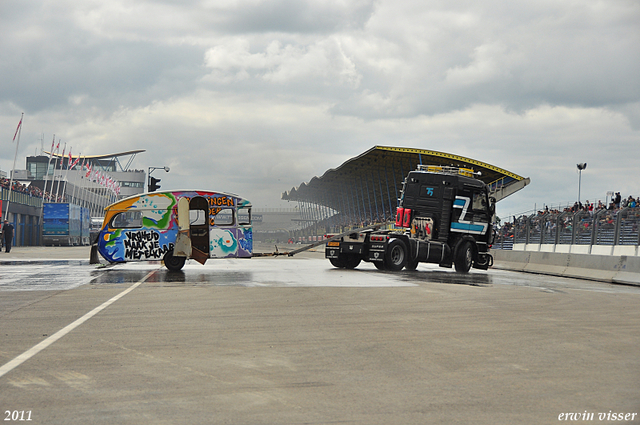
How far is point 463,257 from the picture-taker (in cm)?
2269

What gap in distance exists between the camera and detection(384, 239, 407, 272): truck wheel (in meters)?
22.4

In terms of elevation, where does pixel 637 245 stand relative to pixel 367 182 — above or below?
below

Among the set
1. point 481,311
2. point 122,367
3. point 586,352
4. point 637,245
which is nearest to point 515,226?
point 637,245

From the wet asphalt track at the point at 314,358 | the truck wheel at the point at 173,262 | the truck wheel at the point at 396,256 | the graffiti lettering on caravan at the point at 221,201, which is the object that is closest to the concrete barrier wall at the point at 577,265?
the truck wheel at the point at 396,256

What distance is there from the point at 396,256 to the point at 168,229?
23.6 feet

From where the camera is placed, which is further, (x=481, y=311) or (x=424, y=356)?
(x=481, y=311)

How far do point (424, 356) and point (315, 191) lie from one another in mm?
89516

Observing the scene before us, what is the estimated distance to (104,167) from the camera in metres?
163

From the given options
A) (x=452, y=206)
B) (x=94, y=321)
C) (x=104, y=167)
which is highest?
(x=104, y=167)

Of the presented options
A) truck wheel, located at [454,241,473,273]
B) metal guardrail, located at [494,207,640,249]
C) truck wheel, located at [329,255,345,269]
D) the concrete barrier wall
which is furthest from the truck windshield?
metal guardrail, located at [494,207,640,249]

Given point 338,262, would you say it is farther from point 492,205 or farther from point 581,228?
point 581,228

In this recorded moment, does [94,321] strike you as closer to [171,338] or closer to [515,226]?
[171,338]

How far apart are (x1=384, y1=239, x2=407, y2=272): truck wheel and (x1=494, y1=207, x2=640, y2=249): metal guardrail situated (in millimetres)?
7973

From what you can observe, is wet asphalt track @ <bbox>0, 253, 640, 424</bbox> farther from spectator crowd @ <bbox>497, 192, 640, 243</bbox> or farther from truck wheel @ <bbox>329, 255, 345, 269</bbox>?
spectator crowd @ <bbox>497, 192, 640, 243</bbox>
